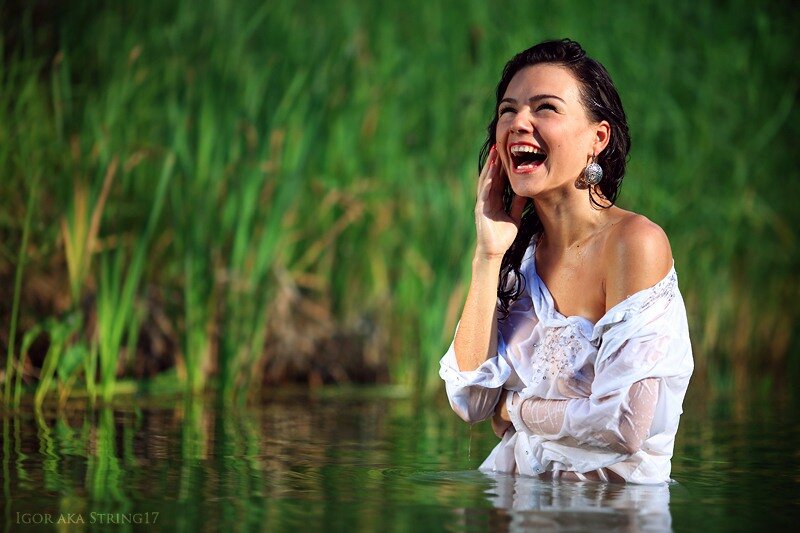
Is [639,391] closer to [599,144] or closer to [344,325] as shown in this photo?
[599,144]

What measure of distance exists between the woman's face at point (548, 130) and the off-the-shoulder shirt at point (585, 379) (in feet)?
0.85

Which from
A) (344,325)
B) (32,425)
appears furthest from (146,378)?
(32,425)

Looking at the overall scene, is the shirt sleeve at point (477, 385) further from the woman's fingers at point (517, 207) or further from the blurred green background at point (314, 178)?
the blurred green background at point (314, 178)

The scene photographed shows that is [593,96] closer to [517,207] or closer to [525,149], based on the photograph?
[525,149]

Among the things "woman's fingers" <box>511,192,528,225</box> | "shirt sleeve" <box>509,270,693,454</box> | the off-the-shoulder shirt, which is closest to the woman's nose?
"woman's fingers" <box>511,192,528,225</box>

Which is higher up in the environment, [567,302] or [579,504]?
[567,302]

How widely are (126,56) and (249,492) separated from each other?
8.29 feet

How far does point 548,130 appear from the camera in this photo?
8.94 feet

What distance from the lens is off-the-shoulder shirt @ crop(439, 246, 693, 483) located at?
8.22ft

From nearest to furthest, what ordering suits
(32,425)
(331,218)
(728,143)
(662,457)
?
(662,457) < (32,425) < (331,218) < (728,143)

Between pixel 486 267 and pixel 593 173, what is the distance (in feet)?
1.07

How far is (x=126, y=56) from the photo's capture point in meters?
4.68

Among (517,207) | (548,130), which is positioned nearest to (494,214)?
(517,207)

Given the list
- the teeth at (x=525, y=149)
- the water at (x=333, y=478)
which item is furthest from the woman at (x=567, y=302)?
the water at (x=333, y=478)
